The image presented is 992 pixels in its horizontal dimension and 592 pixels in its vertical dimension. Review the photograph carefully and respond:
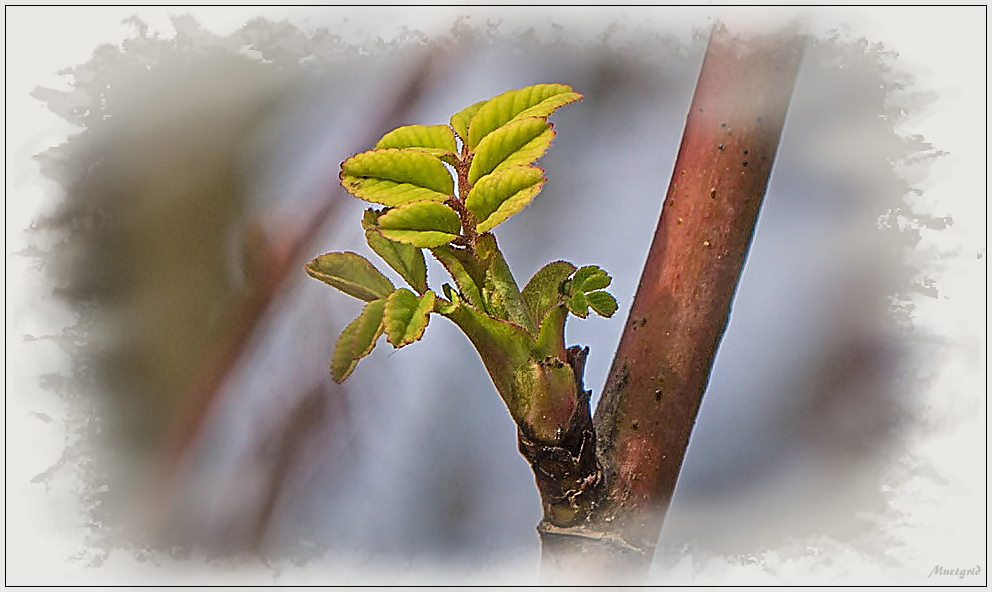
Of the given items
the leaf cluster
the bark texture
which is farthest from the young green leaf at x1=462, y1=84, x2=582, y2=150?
the bark texture

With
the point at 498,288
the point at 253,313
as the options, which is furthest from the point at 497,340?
the point at 253,313

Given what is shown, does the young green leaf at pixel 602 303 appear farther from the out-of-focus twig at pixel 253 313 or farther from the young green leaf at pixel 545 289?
the out-of-focus twig at pixel 253 313

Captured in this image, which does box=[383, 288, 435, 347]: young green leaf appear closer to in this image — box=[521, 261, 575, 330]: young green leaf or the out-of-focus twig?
box=[521, 261, 575, 330]: young green leaf

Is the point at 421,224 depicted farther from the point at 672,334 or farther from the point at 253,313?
the point at 253,313

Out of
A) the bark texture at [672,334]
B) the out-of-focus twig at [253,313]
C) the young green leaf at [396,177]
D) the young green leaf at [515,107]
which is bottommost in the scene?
the out-of-focus twig at [253,313]

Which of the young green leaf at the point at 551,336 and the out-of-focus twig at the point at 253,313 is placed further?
the out-of-focus twig at the point at 253,313

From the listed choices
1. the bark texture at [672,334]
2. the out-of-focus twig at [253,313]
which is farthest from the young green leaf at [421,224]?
the out-of-focus twig at [253,313]

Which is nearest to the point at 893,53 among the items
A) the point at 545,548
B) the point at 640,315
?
the point at 640,315
